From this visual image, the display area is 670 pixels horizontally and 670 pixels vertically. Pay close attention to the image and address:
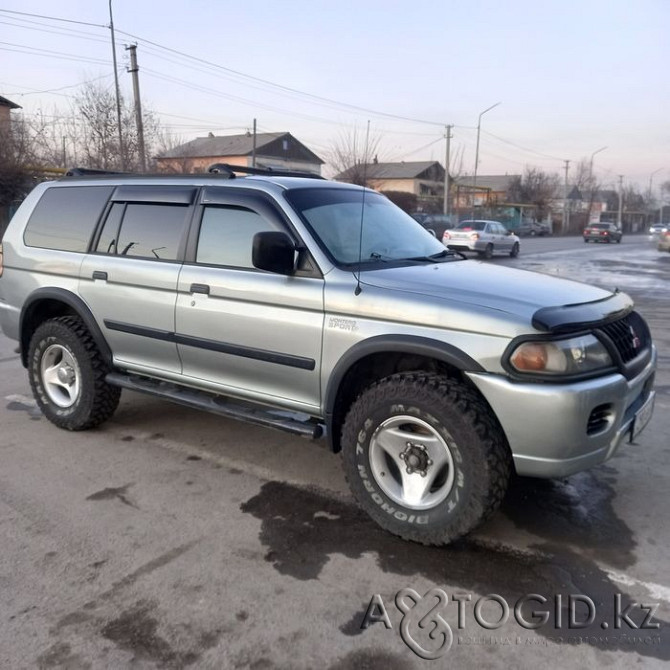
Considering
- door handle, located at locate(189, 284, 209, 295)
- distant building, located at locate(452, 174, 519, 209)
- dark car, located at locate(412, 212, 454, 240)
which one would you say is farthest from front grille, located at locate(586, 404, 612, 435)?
distant building, located at locate(452, 174, 519, 209)

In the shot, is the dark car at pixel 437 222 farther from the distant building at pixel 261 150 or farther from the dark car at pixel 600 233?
the distant building at pixel 261 150

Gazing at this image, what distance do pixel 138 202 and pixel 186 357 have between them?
3.92 feet

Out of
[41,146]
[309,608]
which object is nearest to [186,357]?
[309,608]

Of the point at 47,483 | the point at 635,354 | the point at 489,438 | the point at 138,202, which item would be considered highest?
the point at 138,202

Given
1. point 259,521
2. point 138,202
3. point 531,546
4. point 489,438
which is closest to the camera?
point 489,438

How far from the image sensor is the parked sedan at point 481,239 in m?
25.3

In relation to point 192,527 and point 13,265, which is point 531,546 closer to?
point 192,527

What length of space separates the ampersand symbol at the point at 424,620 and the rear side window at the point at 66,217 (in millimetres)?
3444

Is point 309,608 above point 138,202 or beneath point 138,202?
beneath

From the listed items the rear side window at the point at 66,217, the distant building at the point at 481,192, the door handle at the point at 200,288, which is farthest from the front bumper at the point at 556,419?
the distant building at the point at 481,192

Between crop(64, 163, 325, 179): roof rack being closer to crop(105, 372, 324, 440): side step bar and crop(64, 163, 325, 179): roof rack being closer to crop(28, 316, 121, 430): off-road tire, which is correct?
crop(28, 316, 121, 430): off-road tire

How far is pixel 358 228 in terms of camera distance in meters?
4.16

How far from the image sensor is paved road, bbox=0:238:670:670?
102 inches

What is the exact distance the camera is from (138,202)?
4.57m
